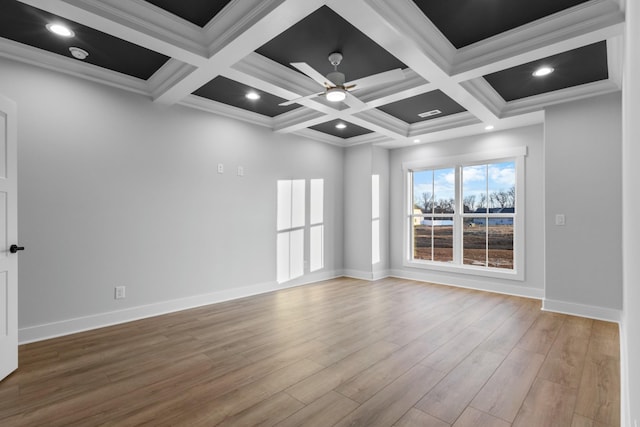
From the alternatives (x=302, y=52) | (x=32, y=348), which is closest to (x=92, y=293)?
(x=32, y=348)

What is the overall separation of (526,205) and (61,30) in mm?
5798

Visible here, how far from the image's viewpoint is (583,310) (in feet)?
12.4

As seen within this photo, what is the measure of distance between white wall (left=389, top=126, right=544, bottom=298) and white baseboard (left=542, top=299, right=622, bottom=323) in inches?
28.1

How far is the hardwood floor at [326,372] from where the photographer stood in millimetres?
1896

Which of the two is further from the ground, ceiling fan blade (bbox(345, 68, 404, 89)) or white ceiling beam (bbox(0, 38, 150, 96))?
white ceiling beam (bbox(0, 38, 150, 96))

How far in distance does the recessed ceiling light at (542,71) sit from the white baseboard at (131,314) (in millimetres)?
4320

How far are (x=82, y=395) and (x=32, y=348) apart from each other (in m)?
1.24

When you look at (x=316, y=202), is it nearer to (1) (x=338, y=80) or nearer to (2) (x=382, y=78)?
(1) (x=338, y=80)

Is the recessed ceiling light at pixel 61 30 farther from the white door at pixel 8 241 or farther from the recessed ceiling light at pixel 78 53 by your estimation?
the white door at pixel 8 241

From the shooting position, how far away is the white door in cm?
230

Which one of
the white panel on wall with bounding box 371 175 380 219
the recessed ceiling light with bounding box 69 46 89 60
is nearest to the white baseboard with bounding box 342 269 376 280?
the white panel on wall with bounding box 371 175 380 219

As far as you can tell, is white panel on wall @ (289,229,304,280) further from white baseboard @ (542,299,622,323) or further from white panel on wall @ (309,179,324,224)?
white baseboard @ (542,299,622,323)

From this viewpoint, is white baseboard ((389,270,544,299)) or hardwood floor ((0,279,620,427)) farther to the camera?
white baseboard ((389,270,544,299))

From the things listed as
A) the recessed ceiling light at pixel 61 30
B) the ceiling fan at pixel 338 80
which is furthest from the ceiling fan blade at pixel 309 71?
the recessed ceiling light at pixel 61 30
